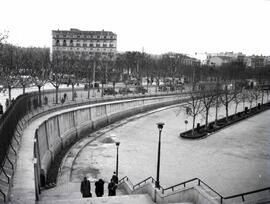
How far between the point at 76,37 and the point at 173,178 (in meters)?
102

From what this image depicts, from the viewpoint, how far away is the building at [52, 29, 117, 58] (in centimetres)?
11506

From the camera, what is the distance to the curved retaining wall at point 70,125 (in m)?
20.4

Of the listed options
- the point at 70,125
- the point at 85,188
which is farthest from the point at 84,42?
the point at 85,188

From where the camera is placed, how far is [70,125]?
1184 inches

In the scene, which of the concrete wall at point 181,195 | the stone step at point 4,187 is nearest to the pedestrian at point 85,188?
the concrete wall at point 181,195

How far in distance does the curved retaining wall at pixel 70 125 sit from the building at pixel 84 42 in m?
69.2

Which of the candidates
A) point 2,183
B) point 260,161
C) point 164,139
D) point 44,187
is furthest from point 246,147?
point 2,183

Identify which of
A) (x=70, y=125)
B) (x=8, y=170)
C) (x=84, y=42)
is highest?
(x=84, y=42)

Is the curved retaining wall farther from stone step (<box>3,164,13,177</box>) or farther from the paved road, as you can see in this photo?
the paved road

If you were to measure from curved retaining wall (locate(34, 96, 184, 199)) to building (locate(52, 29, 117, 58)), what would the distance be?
6916 cm

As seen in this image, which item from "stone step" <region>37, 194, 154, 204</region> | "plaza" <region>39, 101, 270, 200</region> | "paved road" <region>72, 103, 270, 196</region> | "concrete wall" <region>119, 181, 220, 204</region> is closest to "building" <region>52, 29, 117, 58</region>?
"plaza" <region>39, 101, 270, 200</region>

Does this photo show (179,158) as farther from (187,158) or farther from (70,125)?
(70,125)

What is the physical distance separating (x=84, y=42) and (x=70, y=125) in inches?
3537

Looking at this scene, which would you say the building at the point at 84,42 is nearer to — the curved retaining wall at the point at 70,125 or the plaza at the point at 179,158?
the curved retaining wall at the point at 70,125
